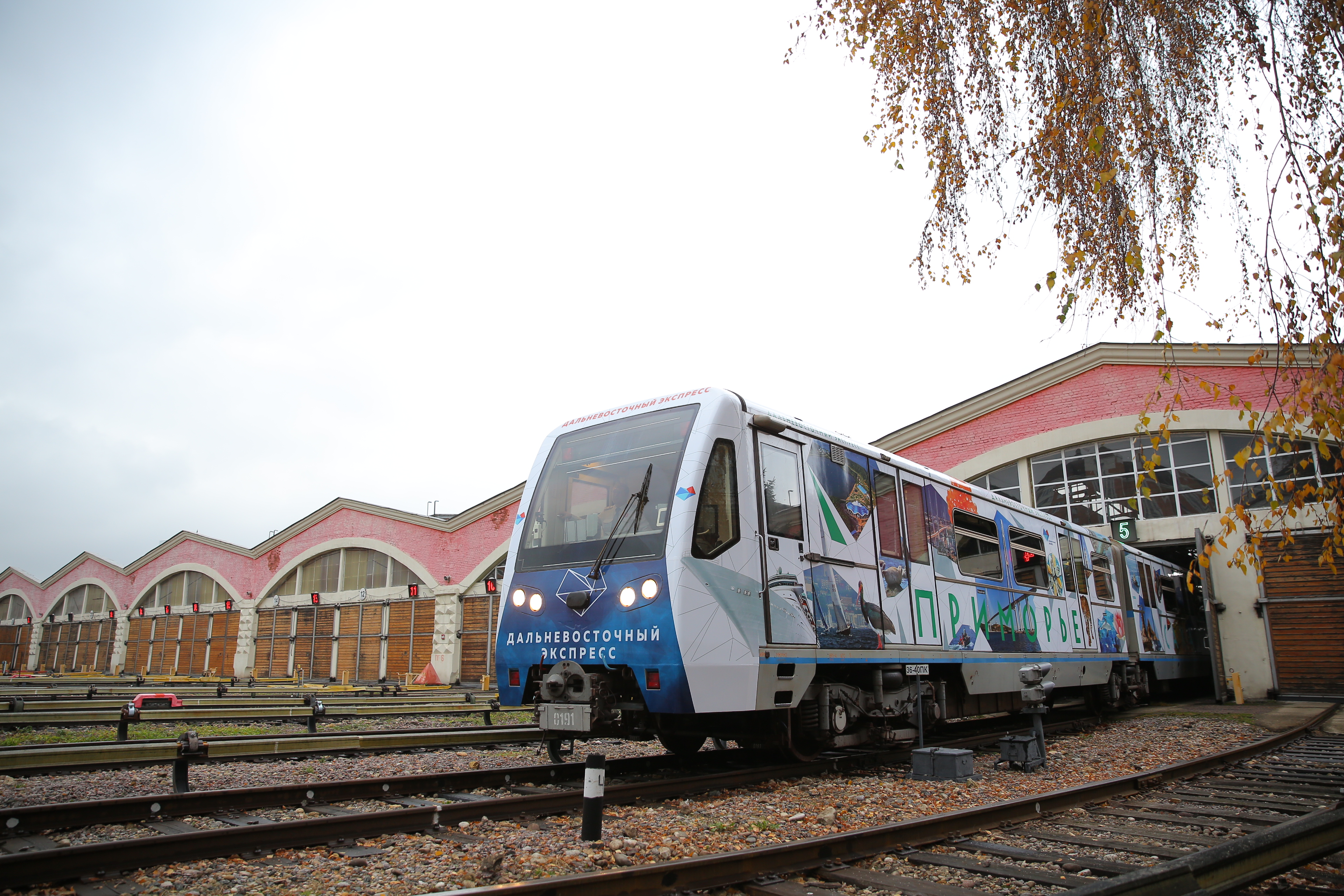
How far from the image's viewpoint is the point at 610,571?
674cm

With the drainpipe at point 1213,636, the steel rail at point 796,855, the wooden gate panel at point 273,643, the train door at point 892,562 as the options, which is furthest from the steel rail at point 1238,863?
the wooden gate panel at point 273,643

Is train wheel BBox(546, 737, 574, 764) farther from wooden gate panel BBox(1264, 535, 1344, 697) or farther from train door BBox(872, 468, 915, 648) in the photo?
wooden gate panel BBox(1264, 535, 1344, 697)

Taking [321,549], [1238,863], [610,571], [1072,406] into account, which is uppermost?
[1072,406]

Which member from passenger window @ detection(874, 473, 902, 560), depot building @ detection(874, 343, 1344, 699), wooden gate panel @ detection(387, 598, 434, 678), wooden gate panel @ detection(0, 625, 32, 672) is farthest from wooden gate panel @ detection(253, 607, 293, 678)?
passenger window @ detection(874, 473, 902, 560)

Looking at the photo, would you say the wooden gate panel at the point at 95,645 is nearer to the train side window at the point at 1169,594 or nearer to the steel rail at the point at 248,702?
the steel rail at the point at 248,702

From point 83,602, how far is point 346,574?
26.2 metres

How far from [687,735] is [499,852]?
281cm

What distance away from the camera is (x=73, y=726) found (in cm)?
1184

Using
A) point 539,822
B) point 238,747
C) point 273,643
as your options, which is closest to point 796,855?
point 539,822

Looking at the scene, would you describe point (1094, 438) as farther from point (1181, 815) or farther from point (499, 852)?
point (499, 852)

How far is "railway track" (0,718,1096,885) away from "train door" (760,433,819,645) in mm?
1358

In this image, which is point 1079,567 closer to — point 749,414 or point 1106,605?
point 1106,605

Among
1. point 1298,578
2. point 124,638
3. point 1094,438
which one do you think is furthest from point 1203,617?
point 124,638

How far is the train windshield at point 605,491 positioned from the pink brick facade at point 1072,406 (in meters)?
16.4
